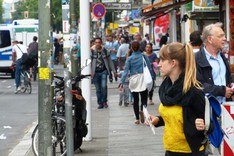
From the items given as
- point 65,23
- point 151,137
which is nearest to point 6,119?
point 151,137

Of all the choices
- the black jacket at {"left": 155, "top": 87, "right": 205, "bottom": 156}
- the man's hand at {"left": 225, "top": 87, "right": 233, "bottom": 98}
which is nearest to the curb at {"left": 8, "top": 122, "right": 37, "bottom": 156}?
the man's hand at {"left": 225, "top": 87, "right": 233, "bottom": 98}

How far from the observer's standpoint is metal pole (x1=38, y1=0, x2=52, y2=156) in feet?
28.3

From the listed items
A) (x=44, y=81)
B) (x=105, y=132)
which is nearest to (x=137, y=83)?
(x=105, y=132)

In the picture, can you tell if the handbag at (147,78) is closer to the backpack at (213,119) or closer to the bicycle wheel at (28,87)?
the backpack at (213,119)

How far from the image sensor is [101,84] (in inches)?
Answer: 731

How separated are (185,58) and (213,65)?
2143mm

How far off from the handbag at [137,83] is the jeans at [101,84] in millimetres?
3234

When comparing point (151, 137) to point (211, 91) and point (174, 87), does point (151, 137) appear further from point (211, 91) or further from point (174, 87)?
point (174, 87)

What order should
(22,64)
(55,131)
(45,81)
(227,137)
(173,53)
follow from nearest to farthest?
(173,53), (227,137), (45,81), (55,131), (22,64)

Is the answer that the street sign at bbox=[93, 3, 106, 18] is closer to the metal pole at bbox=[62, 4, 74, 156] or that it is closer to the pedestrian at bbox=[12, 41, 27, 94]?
the pedestrian at bbox=[12, 41, 27, 94]

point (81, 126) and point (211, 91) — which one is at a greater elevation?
point (211, 91)

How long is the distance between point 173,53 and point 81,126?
16.3ft

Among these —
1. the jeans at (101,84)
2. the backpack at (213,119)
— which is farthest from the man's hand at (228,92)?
the jeans at (101,84)

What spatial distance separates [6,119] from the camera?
17469 mm
